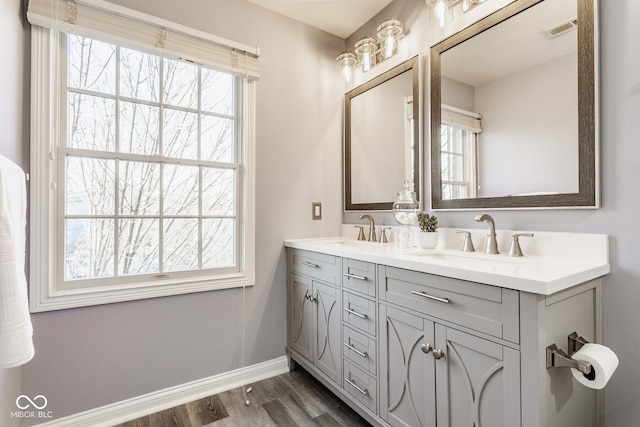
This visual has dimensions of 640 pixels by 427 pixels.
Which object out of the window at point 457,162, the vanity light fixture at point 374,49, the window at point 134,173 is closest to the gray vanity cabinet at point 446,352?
the window at point 457,162

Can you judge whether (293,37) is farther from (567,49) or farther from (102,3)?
(567,49)

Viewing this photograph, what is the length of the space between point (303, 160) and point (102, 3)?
1.39m

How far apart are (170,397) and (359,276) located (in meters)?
1.31

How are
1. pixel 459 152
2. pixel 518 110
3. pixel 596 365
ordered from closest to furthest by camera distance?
pixel 596 365 < pixel 518 110 < pixel 459 152

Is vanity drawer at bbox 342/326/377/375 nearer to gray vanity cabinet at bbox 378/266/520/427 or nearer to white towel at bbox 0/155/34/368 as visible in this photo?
gray vanity cabinet at bbox 378/266/520/427

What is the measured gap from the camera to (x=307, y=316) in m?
1.95

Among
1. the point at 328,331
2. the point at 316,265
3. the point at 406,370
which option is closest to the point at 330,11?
the point at 316,265

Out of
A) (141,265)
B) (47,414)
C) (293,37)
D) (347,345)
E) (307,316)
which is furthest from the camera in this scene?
(293,37)

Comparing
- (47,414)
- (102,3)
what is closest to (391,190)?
(102,3)

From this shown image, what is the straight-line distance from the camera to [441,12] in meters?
1.61

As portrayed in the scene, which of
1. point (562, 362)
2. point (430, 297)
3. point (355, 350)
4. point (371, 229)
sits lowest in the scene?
point (355, 350)

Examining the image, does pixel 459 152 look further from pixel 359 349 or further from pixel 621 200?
pixel 359 349

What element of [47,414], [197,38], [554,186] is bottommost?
[47,414]

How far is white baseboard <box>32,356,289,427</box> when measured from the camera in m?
1.52
